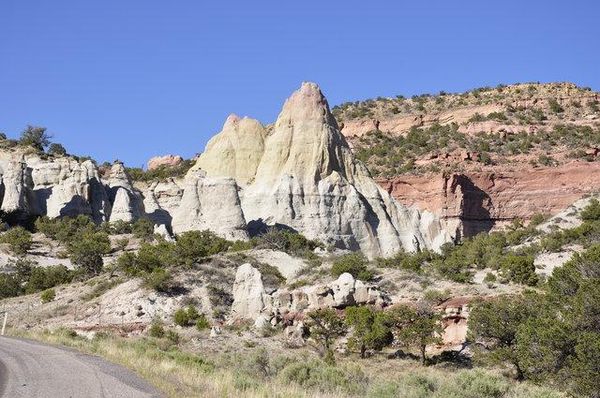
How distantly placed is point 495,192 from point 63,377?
68.3m

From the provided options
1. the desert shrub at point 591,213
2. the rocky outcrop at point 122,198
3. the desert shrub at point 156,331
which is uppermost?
the rocky outcrop at point 122,198

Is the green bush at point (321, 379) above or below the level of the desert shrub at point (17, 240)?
below

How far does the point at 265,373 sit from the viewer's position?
21.5 metres

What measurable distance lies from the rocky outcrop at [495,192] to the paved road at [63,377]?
60217mm

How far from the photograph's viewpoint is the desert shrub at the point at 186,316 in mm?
36031

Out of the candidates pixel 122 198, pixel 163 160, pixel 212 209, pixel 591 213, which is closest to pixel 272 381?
pixel 212 209

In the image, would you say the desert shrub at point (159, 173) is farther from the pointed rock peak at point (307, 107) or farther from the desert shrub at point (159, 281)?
the desert shrub at point (159, 281)

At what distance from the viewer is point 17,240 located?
59219mm

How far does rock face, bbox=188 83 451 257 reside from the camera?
59031 millimetres

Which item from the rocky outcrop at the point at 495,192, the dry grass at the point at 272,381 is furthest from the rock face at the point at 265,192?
the dry grass at the point at 272,381

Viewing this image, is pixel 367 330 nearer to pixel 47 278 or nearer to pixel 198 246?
pixel 198 246

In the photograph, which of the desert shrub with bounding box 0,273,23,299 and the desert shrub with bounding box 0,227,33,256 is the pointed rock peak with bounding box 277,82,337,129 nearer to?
the desert shrub with bounding box 0,227,33,256

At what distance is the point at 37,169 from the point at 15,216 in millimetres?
10275

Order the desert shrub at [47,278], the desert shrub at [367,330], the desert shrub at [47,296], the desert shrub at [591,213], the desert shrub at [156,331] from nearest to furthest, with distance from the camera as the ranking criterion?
the desert shrub at [367,330] < the desert shrub at [156,331] < the desert shrub at [47,296] < the desert shrub at [47,278] < the desert shrub at [591,213]
